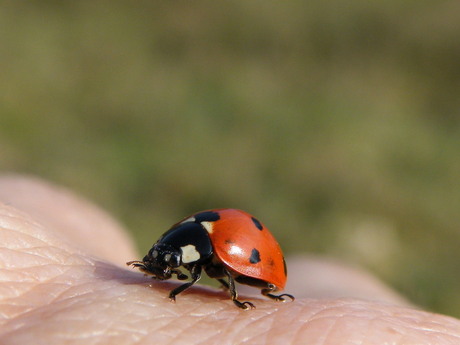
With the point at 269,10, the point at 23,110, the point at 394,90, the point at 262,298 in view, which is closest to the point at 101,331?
the point at 262,298

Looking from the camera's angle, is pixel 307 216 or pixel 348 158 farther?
pixel 348 158

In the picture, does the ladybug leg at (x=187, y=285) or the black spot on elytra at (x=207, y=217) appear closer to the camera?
the ladybug leg at (x=187, y=285)

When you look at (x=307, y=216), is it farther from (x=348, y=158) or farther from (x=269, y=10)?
(x=269, y=10)

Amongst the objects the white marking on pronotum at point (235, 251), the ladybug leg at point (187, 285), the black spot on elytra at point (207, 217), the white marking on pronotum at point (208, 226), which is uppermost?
the black spot on elytra at point (207, 217)

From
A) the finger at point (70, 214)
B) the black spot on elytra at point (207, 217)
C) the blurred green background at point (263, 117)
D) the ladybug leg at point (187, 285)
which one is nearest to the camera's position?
the ladybug leg at point (187, 285)

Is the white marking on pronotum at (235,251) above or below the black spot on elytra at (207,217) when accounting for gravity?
below

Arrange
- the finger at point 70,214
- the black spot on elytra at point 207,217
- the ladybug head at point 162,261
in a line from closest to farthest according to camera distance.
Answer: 1. the ladybug head at point 162,261
2. the black spot on elytra at point 207,217
3. the finger at point 70,214

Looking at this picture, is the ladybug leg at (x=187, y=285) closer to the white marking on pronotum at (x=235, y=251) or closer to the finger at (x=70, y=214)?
the white marking on pronotum at (x=235, y=251)

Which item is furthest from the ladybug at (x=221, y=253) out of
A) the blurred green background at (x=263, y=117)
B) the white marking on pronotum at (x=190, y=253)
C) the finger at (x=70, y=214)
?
the blurred green background at (x=263, y=117)
